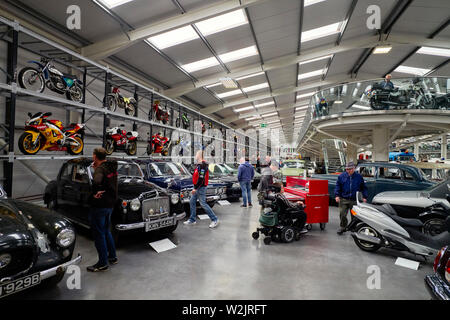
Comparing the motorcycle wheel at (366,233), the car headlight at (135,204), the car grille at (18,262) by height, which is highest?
the car headlight at (135,204)

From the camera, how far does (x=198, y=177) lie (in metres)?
5.31

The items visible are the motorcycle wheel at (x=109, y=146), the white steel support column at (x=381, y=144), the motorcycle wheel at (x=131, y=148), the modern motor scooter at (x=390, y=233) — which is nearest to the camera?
the modern motor scooter at (x=390, y=233)

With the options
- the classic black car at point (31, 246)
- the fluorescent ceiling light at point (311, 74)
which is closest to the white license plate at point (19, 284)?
the classic black car at point (31, 246)

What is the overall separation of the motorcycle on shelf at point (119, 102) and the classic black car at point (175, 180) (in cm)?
223

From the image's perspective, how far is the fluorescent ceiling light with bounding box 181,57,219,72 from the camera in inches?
386

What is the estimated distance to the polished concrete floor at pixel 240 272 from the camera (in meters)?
2.72

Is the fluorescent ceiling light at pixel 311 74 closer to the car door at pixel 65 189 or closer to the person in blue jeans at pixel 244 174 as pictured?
the person in blue jeans at pixel 244 174

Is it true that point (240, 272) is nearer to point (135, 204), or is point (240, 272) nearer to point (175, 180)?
point (135, 204)

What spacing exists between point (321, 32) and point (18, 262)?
469 inches

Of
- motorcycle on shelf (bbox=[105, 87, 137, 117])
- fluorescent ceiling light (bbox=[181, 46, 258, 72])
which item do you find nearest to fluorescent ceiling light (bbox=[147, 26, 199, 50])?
fluorescent ceiling light (bbox=[181, 46, 258, 72])

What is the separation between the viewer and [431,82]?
898 centimetres

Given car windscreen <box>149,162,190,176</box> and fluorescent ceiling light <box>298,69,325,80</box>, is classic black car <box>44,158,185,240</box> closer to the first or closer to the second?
car windscreen <box>149,162,190,176</box>

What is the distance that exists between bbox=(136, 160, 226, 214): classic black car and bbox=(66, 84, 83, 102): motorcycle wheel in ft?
7.31
